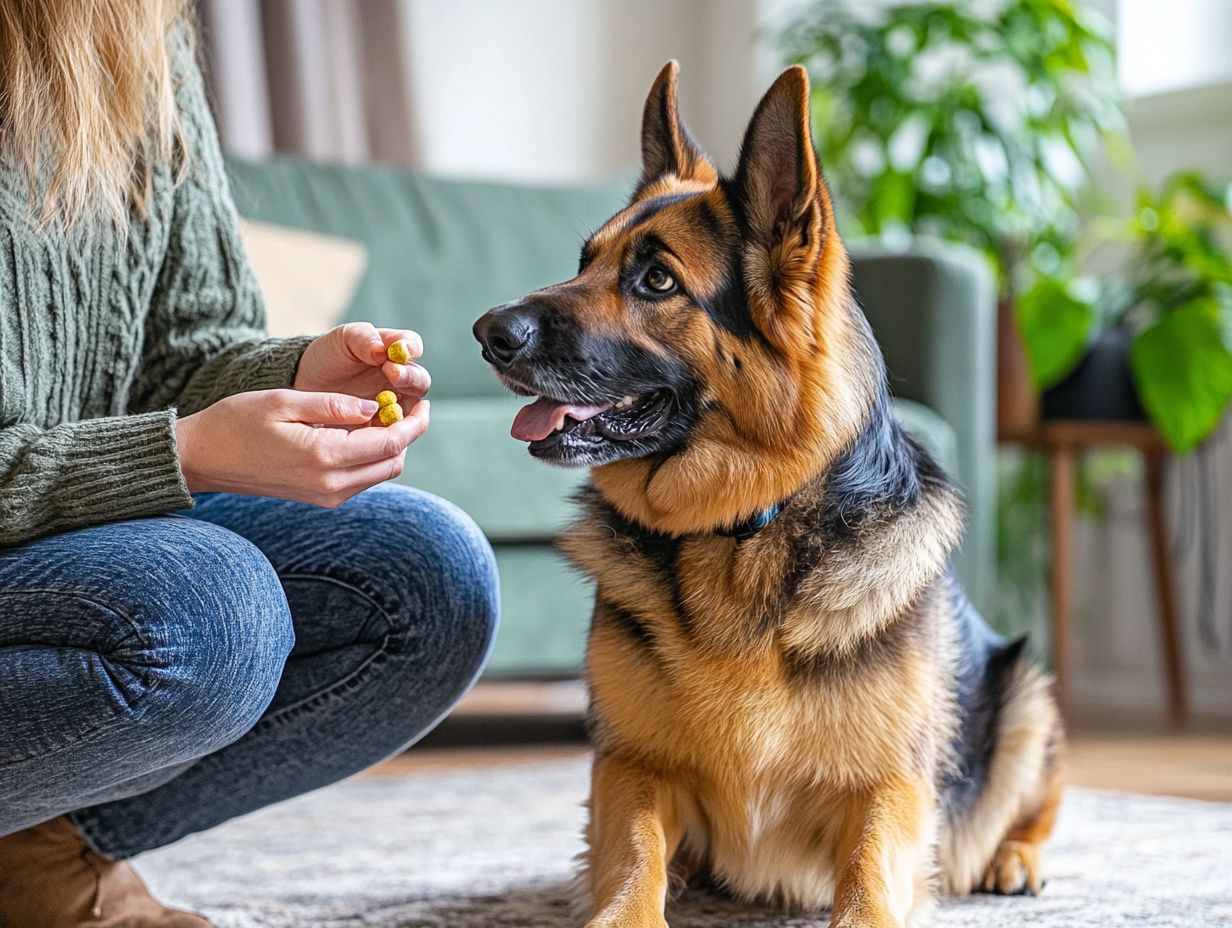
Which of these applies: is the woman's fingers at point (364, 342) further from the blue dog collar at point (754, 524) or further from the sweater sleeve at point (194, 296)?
the blue dog collar at point (754, 524)

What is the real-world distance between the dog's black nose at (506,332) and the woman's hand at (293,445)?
5.3 inches

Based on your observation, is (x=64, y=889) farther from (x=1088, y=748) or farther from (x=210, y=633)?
(x=1088, y=748)

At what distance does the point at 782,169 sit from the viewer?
50.4 inches

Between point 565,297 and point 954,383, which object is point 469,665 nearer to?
point 565,297

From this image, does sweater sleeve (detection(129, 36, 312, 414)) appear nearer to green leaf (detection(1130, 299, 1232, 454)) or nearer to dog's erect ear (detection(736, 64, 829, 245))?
dog's erect ear (detection(736, 64, 829, 245))

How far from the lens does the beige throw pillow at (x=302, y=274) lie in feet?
8.75

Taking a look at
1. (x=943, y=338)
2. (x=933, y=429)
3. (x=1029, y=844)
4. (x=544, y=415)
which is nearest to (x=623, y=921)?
(x=544, y=415)

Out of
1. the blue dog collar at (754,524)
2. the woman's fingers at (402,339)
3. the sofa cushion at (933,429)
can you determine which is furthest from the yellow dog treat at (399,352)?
the sofa cushion at (933,429)

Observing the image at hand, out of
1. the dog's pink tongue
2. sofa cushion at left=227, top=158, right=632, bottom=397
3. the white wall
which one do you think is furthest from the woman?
the white wall

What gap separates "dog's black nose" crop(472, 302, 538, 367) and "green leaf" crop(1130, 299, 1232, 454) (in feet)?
6.69

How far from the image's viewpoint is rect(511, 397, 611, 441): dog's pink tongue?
50.7 inches

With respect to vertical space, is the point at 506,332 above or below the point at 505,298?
above

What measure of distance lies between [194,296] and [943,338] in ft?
5.65

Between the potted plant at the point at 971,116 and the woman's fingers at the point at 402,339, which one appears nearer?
the woman's fingers at the point at 402,339
